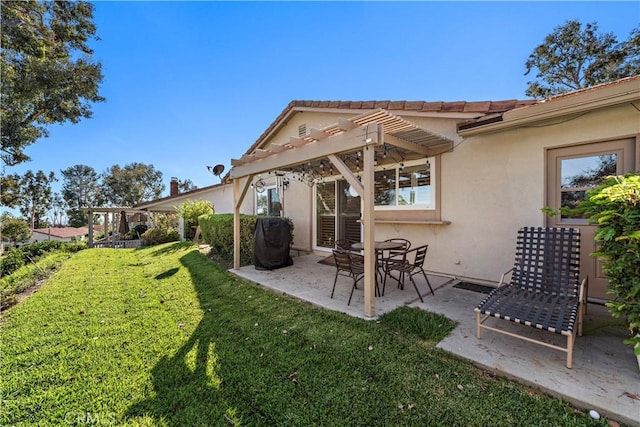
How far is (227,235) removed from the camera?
356 inches

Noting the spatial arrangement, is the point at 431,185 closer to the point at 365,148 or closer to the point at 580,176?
the point at 580,176

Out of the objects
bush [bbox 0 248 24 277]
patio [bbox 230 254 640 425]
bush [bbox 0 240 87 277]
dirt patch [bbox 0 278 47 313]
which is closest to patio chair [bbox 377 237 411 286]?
patio [bbox 230 254 640 425]

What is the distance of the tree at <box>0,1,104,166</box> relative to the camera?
912cm

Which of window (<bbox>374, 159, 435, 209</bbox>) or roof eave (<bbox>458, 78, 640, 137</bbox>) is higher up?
roof eave (<bbox>458, 78, 640, 137</bbox>)

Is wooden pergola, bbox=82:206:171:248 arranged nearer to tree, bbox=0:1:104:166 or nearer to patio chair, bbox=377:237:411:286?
tree, bbox=0:1:104:166

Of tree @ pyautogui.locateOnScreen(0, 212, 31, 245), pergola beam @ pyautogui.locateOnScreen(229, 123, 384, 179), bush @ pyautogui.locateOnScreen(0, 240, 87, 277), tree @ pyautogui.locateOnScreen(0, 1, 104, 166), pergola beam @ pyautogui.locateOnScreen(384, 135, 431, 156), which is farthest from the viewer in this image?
tree @ pyautogui.locateOnScreen(0, 212, 31, 245)

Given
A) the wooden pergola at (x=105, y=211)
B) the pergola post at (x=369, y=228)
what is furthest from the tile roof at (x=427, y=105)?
the wooden pergola at (x=105, y=211)

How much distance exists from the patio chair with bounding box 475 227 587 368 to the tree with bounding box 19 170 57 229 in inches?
2206

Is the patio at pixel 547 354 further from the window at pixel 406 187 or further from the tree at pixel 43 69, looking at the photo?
the tree at pixel 43 69

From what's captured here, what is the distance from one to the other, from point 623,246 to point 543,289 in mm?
1524

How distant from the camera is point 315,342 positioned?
11.1 ft

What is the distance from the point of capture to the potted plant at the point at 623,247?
7.72 feet

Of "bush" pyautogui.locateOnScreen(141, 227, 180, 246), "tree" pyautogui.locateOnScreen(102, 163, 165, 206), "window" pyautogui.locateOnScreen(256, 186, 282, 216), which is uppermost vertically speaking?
"tree" pyautogui.locateOnScreen(102, 163, 165, 206)

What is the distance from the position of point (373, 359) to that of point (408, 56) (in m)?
9.52
